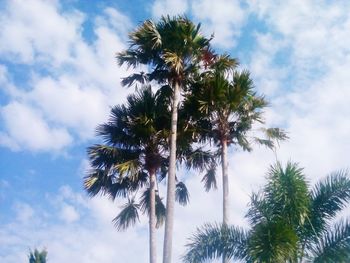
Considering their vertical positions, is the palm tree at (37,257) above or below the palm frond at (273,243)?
above

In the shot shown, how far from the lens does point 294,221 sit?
12273mm

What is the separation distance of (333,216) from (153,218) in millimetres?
5494

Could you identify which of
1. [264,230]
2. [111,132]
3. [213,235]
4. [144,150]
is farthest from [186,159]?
[264,230]

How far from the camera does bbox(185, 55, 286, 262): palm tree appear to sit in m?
15.9

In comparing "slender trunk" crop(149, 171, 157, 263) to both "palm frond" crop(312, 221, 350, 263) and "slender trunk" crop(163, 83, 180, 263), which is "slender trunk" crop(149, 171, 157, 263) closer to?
"slender trunk" crop(163, 83, 180, 263)

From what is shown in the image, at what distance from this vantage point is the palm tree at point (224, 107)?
52.3 feet

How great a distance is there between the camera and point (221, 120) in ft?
54.6

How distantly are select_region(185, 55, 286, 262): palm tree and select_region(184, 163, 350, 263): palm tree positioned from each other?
247cm

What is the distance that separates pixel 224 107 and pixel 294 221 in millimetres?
5167

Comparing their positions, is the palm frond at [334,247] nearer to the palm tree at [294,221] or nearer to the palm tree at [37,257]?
the palm tree at [294,221]

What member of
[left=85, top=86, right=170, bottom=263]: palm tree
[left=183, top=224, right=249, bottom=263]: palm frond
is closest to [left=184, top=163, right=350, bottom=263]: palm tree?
[left=183, top=224, right=249, bottom=263]: palm frond

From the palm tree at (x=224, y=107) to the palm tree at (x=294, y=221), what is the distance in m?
2.47

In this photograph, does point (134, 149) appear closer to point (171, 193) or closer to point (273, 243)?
point (171, 193)

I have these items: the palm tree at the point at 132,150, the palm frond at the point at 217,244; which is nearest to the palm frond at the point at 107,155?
the palm tree at the point at 132,150
